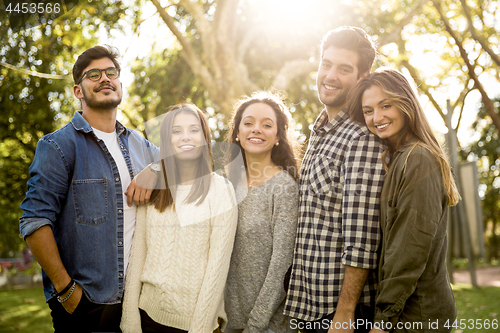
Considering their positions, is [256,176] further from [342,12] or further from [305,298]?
[342,12]

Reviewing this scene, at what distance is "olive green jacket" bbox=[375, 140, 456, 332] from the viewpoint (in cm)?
189

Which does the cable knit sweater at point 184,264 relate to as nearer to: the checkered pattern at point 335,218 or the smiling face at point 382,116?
the checkered pattern at point 335,218

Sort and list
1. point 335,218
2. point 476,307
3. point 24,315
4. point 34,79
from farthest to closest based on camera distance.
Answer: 1. point 34,79
2. point 24,315
3. point 476,307
4. point 335,218

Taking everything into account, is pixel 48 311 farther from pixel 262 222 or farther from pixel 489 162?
pixel 489 162

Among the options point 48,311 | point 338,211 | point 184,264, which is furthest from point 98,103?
point 48,311

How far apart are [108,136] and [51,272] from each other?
3.31ft

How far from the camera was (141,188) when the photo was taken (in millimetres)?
2588

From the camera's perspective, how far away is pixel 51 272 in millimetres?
2336

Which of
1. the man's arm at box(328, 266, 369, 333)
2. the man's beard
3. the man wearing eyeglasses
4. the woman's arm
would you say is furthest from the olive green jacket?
the man's beard

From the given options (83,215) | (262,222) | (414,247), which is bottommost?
(414,247)

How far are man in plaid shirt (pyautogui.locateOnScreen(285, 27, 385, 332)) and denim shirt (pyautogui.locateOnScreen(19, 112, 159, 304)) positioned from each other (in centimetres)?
120

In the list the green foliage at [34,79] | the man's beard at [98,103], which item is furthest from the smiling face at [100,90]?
the green foliage at [34,79]

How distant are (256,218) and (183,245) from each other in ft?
1.65

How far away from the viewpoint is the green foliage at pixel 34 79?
7020 millimetres
